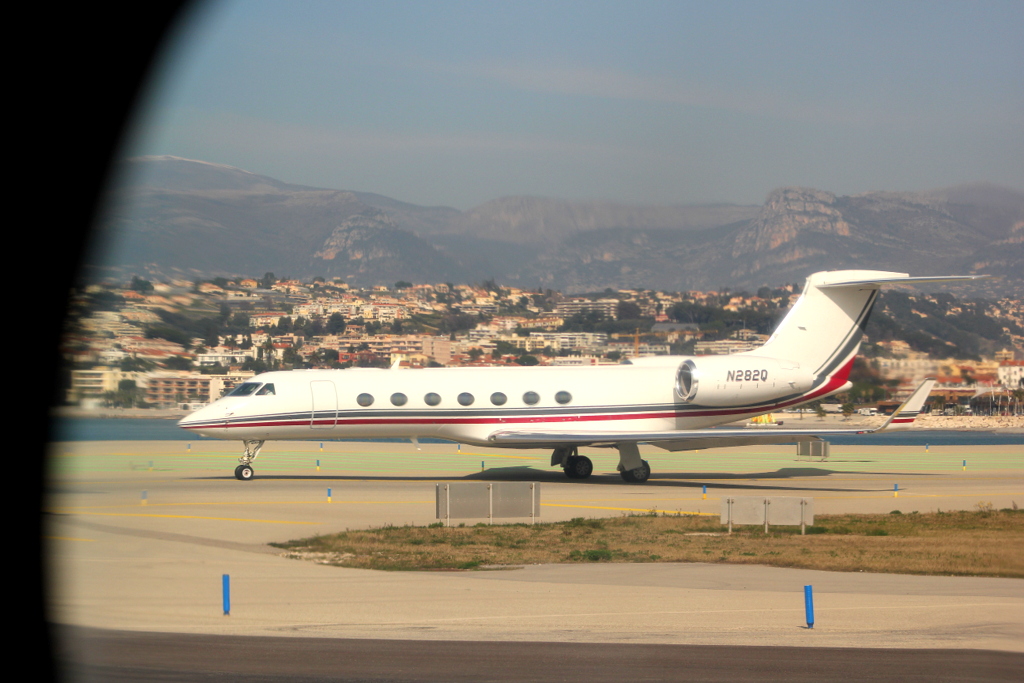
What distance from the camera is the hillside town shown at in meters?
37.5

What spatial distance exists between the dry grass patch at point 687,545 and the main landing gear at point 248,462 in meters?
11.5

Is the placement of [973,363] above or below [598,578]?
above

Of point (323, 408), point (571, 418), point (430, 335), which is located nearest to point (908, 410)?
point (571, 418)

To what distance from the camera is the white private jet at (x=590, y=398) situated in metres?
27.9

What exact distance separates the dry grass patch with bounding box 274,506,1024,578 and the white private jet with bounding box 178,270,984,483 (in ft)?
25.8

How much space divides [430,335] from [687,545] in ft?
394

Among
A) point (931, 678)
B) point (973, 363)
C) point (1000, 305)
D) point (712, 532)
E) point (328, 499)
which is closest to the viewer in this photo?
point (931, 678)

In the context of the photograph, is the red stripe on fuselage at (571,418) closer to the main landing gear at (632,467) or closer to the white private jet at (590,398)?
the white private jet at (590,398)

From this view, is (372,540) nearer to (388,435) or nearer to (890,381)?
(388,435)

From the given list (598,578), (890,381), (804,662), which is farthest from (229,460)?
(804,662)

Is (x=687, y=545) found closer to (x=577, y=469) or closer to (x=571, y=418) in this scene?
(x=571, y=418)

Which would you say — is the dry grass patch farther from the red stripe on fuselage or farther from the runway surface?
the red stripe on fuselage

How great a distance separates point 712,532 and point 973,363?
68.8ft

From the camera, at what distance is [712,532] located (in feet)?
61.6
